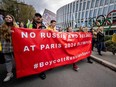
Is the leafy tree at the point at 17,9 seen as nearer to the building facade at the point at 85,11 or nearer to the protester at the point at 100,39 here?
the building facade at the point at 85,11

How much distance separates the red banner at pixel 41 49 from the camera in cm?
359

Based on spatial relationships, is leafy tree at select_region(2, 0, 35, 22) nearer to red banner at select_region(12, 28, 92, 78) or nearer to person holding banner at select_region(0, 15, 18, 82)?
red banner at select_region(12, 28, 92, 78)

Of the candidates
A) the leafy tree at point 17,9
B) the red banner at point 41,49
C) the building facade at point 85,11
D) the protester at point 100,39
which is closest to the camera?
the red banner at point 41,49

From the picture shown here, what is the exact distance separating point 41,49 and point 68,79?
3.84ft

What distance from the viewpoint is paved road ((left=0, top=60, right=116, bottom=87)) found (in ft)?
12.1

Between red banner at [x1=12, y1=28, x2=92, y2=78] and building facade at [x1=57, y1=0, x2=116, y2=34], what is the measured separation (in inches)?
1201

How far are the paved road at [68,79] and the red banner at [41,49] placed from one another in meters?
0.27

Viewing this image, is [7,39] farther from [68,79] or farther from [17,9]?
[17,9]

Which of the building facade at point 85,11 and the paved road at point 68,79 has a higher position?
the building facade at point 85,11

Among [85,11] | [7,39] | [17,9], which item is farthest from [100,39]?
[85,11]

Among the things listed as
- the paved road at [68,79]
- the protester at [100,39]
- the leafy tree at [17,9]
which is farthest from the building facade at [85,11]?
the paved road at [68,79]

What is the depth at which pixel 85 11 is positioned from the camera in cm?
5147

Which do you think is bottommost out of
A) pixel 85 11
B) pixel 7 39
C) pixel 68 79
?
pixel 68 79

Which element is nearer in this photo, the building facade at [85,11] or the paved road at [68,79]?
the paved road at [68,79]
